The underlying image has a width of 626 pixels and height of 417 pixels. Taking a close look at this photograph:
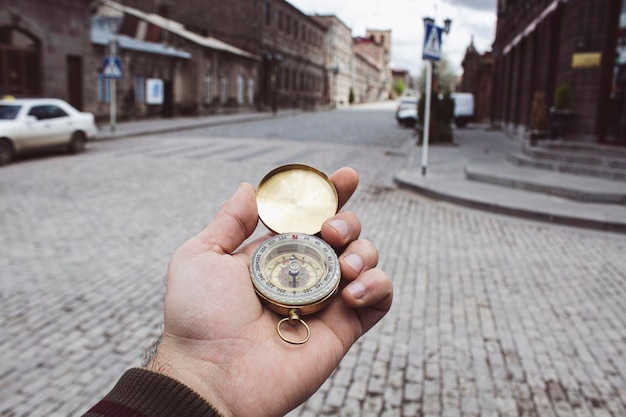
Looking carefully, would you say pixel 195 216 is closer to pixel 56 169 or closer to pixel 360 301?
pixel 56 169

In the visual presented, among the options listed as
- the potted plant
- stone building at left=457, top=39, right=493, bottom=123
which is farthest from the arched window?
stone building at left=457, top=39, right=493, bottom=123

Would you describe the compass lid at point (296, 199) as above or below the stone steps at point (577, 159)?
above

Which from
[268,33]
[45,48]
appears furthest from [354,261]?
[268,33]

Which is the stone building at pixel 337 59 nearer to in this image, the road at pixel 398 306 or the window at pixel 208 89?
the window at pixel 208 89

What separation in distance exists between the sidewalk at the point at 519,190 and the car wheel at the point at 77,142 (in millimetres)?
9576

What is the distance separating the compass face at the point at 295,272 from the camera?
5.96 ft

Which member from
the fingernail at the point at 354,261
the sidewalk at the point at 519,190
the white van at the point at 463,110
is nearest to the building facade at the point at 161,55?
the sidewalk at the point at 519,190

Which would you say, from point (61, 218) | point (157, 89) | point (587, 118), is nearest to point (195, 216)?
point (61, 218)

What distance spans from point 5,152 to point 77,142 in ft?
9.45

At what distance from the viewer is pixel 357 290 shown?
184 centimetres

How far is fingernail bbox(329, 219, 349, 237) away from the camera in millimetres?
2012

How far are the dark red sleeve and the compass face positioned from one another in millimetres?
420

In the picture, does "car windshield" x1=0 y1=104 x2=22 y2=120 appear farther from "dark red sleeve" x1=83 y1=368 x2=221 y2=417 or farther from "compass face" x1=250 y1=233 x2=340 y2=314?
"dark red sleeve" x1=83 y1=368 x2=221 y2=417

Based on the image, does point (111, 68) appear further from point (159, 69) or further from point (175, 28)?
point (175, 28)
